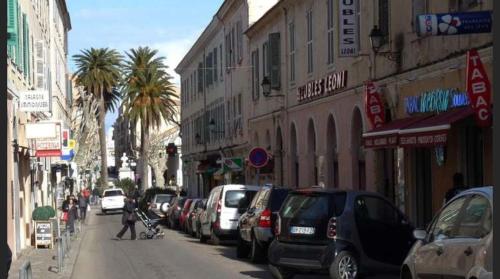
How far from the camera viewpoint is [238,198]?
2702cm

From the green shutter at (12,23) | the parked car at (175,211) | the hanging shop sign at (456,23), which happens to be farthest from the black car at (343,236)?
the parked car at (175,211)

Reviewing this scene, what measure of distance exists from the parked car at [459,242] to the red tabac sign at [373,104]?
13313mm

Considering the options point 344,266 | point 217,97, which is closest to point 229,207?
point 344,266

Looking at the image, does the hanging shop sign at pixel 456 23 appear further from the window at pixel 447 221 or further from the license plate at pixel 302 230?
the window at pixel 447 221

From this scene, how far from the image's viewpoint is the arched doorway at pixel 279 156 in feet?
126

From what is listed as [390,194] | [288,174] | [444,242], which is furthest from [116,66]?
[444,242]

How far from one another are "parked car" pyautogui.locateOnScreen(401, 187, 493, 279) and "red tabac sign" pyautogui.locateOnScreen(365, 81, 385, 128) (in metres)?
13.3

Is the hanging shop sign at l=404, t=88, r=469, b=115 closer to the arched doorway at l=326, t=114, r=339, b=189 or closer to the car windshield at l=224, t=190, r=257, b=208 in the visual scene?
the car windshield at l=224, t=190, r=257, b=208

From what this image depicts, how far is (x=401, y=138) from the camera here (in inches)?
779

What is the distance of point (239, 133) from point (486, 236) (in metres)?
39.2

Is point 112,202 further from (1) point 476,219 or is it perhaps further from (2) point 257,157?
(1) point 476,219

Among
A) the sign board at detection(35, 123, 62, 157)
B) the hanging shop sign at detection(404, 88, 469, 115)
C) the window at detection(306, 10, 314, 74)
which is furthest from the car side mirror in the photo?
the window at detection(306, 10, 314, 74)

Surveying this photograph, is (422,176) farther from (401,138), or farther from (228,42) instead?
(228,42)

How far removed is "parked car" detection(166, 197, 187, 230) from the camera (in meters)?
40.7
